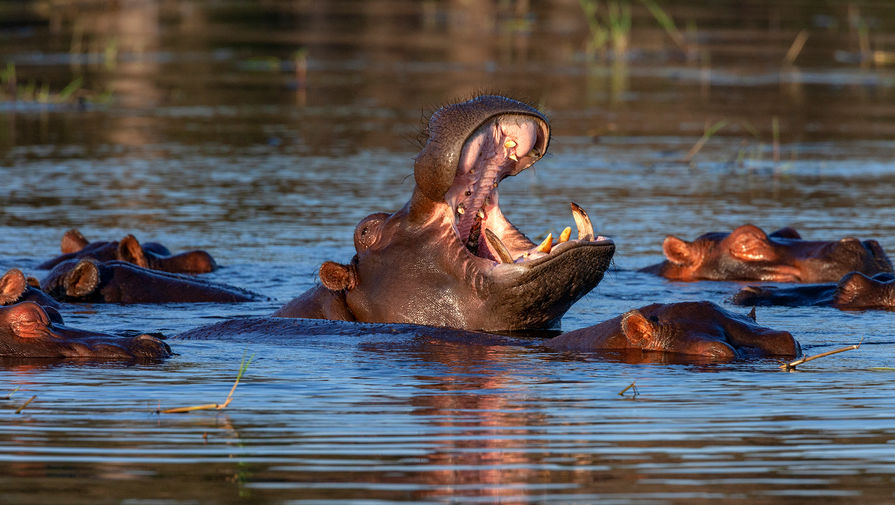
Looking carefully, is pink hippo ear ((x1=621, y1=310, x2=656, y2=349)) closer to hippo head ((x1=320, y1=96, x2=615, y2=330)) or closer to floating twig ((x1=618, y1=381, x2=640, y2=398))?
hippo head ((x1=320, y1=96, x2=615, y2=330))

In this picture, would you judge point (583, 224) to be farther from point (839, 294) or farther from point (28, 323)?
point (28, 323)

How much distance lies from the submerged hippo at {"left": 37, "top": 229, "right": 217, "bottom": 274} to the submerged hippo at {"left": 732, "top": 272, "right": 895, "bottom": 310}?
3.21 m

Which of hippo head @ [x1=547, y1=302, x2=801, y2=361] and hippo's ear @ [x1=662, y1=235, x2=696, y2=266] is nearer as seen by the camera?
hippo head @ [x1=547, y1=302, x2=801, y2=361]

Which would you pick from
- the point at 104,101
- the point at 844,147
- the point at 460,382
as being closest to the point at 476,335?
the point at 460,382

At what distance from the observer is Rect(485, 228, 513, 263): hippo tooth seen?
6759 mm

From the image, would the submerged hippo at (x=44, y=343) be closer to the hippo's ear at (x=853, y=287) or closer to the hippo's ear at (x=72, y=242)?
the hippo's ear at (x=72, y=242)

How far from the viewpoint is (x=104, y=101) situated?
61.6 feet

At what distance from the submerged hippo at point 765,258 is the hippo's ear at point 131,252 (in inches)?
119

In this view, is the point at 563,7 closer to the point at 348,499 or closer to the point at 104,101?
the point at 104,101

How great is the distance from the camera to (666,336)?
6.39m

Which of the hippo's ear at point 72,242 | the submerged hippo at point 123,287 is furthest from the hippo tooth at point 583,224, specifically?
the hippo's ear at point 72,242

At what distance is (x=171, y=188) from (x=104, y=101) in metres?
5.80

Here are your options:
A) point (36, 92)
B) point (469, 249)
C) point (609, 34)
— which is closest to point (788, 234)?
point (469, 249)

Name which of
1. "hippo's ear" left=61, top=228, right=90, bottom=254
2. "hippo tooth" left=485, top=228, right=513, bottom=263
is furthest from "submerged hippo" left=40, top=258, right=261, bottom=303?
"hippo tooth" left=485, top=228, right=513, bottom=263
